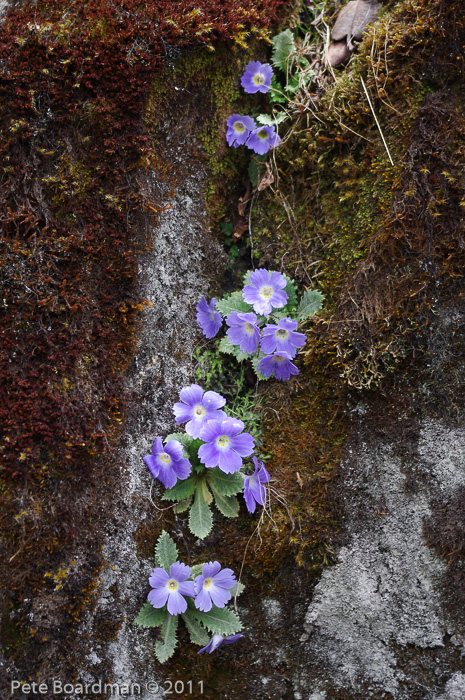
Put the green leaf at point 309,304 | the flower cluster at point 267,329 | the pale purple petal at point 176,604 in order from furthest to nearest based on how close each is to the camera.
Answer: the green leaf at point 309,304, the flower cluster at point 267,329, the pale purple petal at point 176,604

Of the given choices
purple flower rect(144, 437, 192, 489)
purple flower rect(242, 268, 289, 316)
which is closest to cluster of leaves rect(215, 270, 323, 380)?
purple flower rect(242, 268, 289, 316)

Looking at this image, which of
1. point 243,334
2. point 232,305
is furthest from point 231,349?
point 232,305

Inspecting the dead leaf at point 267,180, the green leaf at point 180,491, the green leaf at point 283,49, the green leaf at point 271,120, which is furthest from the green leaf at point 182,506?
the green leaf at point 283,49

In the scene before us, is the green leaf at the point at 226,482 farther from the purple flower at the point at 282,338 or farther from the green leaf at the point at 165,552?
the purple flower at the point at 282,338

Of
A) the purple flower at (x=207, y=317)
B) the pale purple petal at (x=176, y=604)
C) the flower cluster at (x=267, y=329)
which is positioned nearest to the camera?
the pale purple petal at (x=176, y=604)

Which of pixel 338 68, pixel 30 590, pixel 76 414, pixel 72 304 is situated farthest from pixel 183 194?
pixel 30 590

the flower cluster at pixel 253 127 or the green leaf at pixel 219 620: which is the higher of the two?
the flower cluster at pixel 253 127
